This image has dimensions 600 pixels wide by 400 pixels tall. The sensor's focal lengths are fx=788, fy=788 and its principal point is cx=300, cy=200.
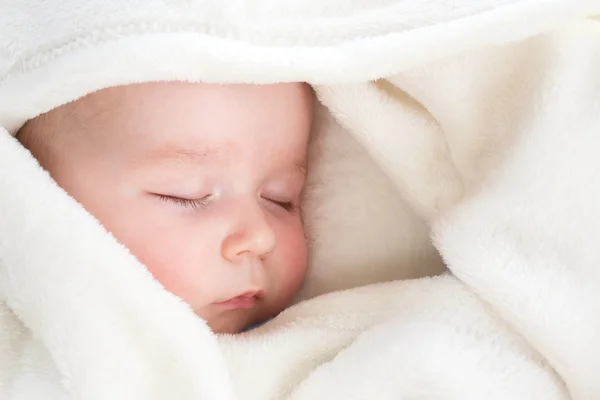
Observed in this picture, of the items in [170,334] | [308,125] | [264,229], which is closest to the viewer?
[170,334]

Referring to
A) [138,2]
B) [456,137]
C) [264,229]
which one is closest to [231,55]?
[138,2]

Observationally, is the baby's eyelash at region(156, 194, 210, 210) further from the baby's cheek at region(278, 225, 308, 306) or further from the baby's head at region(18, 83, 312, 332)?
the baby's cheek at region(278, 225, 308, 306)

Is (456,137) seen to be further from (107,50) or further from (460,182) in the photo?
(107,50)

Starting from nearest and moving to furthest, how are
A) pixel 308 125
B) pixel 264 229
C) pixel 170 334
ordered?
pixel 170 334, pixel 264 229, pixel 308 125

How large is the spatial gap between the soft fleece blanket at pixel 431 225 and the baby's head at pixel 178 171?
42 millimetres

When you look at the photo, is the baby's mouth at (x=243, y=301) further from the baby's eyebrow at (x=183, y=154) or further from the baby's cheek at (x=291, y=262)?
the baby's eyebrow at (x=183, y=154)

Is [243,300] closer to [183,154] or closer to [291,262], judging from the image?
[291,262]

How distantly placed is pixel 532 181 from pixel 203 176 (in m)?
0.38

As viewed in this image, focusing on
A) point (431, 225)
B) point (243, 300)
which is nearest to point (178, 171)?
point (243, 300)

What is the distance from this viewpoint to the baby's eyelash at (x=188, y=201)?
926mm

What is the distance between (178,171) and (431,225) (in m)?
0.33

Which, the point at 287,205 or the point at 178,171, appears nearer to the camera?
the point at 178,171

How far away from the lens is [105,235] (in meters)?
0.85

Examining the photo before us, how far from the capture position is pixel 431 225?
1.01 m
